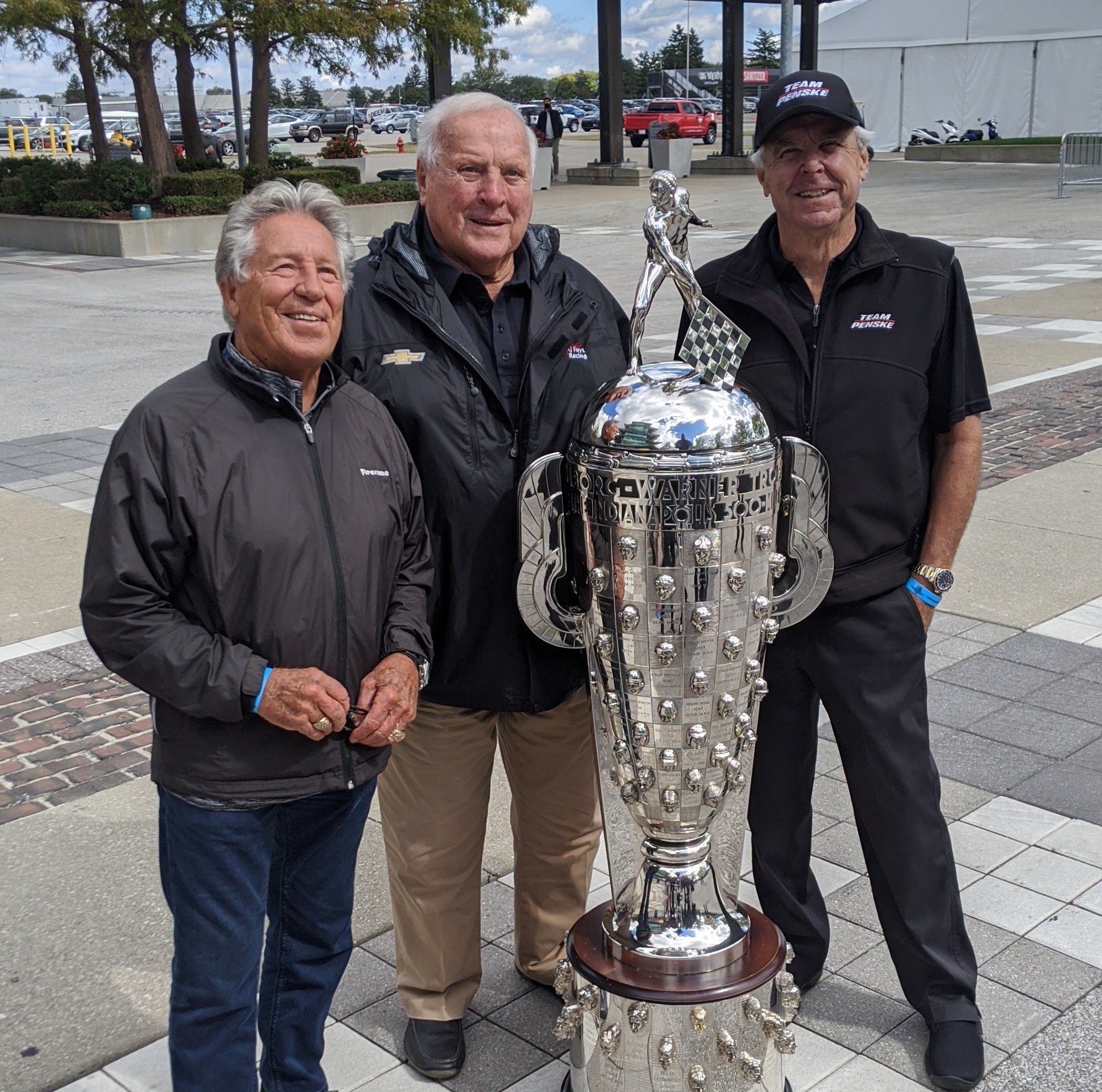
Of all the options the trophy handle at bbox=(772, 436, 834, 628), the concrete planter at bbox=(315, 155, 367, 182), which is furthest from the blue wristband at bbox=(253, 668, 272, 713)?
the concrete planter at bbox=(315, 155, 367, 182)

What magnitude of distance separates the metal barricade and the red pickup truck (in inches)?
755

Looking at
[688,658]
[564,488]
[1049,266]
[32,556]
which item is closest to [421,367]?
[564,488]

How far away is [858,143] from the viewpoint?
2715mm

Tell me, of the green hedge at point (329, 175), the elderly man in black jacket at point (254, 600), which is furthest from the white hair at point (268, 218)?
the green hedge at point (329, 175)

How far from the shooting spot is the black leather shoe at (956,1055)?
2.82 m

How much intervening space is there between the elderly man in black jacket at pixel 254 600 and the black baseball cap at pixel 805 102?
92 cm

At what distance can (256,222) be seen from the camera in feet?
7.79

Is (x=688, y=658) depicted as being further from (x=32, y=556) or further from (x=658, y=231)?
(x=32, y=556)

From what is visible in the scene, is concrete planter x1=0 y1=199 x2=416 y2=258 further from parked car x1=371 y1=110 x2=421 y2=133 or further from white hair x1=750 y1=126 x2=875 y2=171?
parked car x1=371 y1=110 x2=421 y2=133

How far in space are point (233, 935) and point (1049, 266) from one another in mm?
15837

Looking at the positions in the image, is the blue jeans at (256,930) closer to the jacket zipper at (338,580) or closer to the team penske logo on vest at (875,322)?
the jacket zipper at (338,580)

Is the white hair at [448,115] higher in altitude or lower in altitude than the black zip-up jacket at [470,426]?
higher

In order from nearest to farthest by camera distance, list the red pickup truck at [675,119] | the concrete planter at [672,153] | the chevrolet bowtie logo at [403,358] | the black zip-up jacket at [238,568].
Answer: the black zip-up jacket at [238,568], the chevrolet bowtie logo at [403,358], the concrete planter at [672,153], the red pickup truck at [675,119]

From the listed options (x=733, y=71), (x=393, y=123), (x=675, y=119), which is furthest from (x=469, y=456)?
(x=393, y=123)
